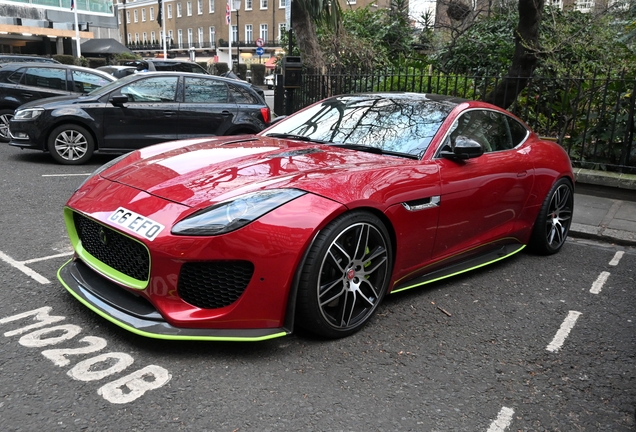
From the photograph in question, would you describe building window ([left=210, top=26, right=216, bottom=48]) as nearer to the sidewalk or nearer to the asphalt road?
the sidewalk

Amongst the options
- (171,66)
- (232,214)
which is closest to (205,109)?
(232,214)

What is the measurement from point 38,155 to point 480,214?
26.8ft

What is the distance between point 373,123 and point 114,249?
6.88 feet

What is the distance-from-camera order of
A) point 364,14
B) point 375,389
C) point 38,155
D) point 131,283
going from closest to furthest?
point 375,389 < point 131,283 < point 38,155 < point 364,14

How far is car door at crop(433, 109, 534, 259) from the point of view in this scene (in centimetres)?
379

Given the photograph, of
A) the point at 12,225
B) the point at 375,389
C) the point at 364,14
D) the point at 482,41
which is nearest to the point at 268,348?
the point at 375,389

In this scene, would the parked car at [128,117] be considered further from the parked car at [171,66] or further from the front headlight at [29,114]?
the parked car at [171,66]

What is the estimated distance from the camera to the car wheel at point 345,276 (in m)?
2.92

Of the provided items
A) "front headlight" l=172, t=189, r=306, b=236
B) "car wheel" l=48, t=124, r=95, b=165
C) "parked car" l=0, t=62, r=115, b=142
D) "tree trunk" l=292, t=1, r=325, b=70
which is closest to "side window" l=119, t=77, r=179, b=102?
"car wheel" l=48, t=124, r=95, b=165

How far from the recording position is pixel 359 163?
350 cm

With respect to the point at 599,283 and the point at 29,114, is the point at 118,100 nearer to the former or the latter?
the point at 29,114

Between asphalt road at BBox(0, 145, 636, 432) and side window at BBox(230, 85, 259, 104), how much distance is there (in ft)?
19.0

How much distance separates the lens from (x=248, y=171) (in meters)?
3.26

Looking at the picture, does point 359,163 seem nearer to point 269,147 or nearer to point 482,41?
point 269,147
